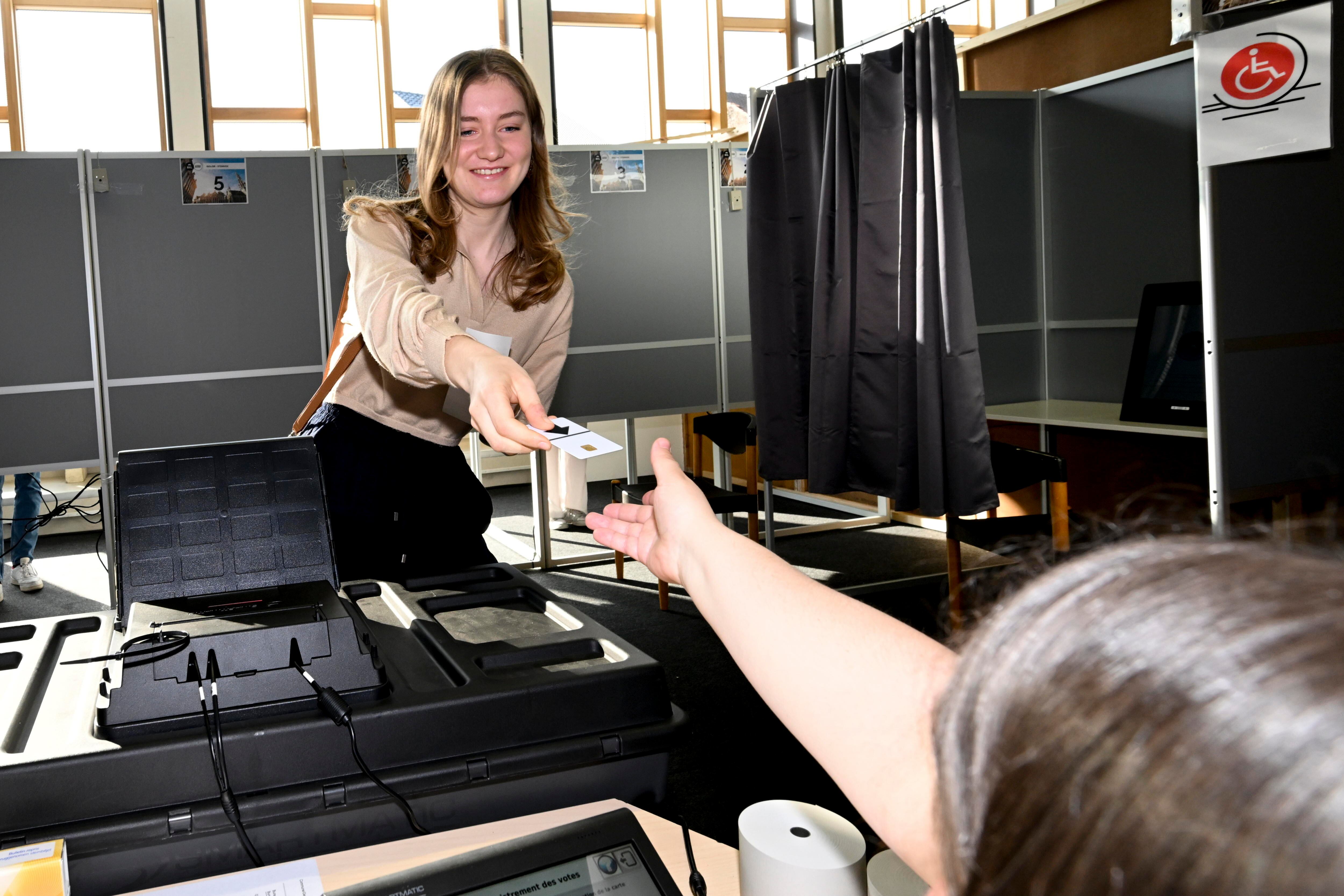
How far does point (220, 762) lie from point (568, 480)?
4557 mm

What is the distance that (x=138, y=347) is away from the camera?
3691 millimetres

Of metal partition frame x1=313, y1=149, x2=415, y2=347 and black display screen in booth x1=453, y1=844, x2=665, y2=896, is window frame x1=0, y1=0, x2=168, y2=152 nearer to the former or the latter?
metal partition frame x1=313, y1=149, x2=415, y2=347

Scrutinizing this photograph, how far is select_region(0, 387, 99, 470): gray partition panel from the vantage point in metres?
3.59

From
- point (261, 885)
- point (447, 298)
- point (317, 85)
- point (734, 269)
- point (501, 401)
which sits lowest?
point (261, 885)

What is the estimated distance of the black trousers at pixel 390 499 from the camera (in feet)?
5.17

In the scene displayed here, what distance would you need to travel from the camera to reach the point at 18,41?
6.59 metres

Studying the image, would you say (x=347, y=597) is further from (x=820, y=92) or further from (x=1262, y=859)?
(x=820, y=92)

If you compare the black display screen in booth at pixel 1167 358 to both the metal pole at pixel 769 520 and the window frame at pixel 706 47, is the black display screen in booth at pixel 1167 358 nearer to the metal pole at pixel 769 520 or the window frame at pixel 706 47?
the metal pole at pixel 769 520

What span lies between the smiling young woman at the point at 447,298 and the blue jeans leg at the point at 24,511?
12.4 ft

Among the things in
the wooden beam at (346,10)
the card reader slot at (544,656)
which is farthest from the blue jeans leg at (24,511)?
the card reader slot at (544,656)

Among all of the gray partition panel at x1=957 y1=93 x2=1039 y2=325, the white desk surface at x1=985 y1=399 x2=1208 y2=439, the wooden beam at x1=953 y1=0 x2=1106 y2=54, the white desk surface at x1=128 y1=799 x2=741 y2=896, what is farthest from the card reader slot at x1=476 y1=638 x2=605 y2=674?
the wooden beam at x1=953 y1=0 x2=1106 y2=54

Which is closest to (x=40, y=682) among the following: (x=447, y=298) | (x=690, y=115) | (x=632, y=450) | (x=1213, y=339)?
(x=447, y=298)

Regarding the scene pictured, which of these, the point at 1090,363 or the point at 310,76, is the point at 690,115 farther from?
the point at 1090,363

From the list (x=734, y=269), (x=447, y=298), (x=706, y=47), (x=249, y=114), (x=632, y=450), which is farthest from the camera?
(x=706, y=47)
